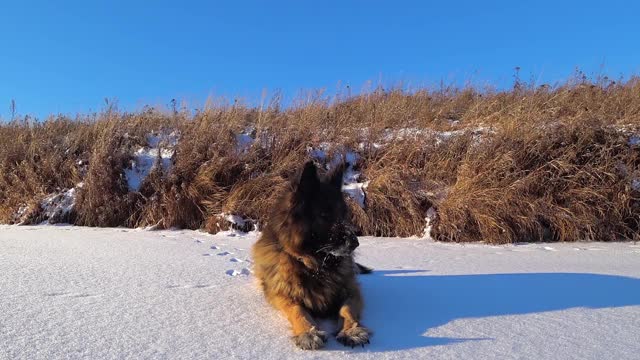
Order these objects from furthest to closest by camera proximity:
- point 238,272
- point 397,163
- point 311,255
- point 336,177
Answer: point 397,163, point 238,272, point 336,177, point 311,255

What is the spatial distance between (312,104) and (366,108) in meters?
1.11

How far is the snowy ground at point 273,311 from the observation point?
223 centimetres

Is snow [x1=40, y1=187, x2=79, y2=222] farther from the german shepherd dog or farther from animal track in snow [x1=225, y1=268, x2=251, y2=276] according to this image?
the german shepherd dog

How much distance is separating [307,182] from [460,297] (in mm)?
1374

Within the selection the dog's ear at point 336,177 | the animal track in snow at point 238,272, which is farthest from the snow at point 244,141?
the dog's ear at point 336,177

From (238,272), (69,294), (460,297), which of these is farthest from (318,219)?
(69,294)

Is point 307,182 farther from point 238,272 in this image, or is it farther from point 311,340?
point 238,272

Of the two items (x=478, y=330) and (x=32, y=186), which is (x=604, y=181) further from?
(x=32, y=186)

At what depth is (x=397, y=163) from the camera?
23.5 ft

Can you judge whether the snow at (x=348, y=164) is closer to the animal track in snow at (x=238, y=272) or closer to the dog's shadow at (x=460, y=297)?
the dog's shadow at (x=460, y=297)

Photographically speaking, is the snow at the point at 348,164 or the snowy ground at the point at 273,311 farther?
the snow at the point at 348,164

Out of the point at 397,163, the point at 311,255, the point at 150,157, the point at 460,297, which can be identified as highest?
the point at 397,163

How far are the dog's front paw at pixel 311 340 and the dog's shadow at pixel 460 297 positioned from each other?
0.83 ft

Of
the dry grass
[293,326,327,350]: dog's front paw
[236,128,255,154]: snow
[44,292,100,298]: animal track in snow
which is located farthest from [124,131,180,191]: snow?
[293,326,327,350]: dog's front paw
